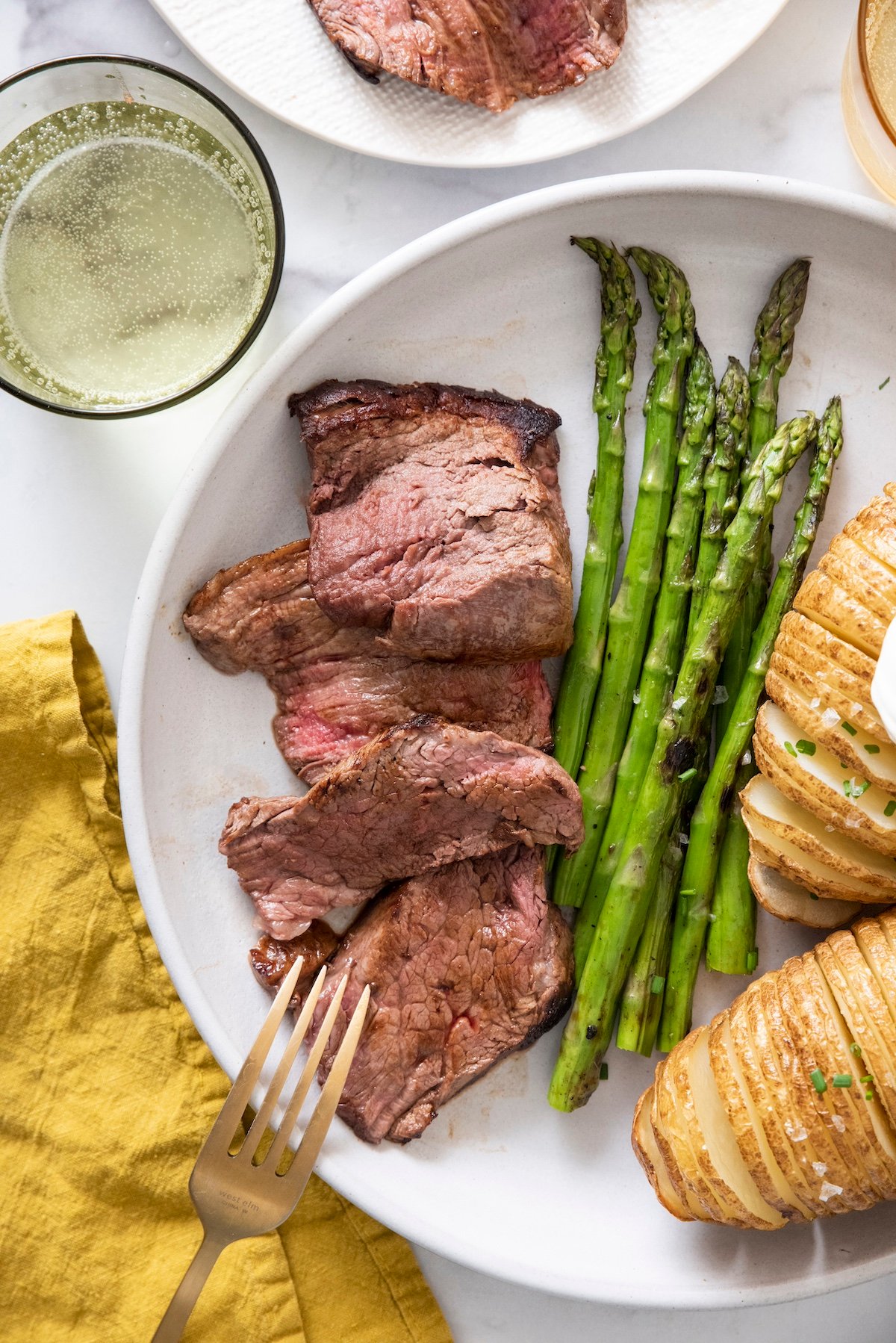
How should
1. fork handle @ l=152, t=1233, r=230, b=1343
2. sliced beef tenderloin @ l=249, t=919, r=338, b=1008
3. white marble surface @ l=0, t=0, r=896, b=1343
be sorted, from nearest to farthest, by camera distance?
fork handle @ l=152, t=1233, r=230, b=1343
sliced beef tenderloin @ l=249, t=919, r=338, b=1008
white marble surface @ l=0, t=0, r=896, b=1343

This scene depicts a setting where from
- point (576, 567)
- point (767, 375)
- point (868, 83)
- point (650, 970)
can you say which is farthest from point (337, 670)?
point (868, 83)

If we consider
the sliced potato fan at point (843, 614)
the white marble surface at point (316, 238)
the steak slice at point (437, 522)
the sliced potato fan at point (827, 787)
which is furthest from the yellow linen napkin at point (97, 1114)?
the sliced potato fan at point (843, 614)

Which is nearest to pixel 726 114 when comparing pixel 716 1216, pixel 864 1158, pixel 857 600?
pixel 857 600

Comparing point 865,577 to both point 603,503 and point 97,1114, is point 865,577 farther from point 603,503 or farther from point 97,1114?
point 97,1114

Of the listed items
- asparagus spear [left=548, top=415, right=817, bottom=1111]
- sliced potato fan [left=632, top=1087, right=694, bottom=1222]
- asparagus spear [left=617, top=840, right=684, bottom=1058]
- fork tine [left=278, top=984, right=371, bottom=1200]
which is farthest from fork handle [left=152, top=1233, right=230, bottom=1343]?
asparagus spear [left=617, top=840, right=684, bottom=1058]

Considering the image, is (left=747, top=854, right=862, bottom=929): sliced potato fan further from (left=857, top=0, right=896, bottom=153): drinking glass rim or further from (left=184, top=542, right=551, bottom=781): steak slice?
(left=857, top=0, right=896, bottom=153): drinking glass rim

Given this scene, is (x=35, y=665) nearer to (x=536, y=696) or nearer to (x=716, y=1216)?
(x=536, y=696)

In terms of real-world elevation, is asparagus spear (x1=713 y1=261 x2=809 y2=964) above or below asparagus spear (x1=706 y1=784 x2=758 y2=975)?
above
